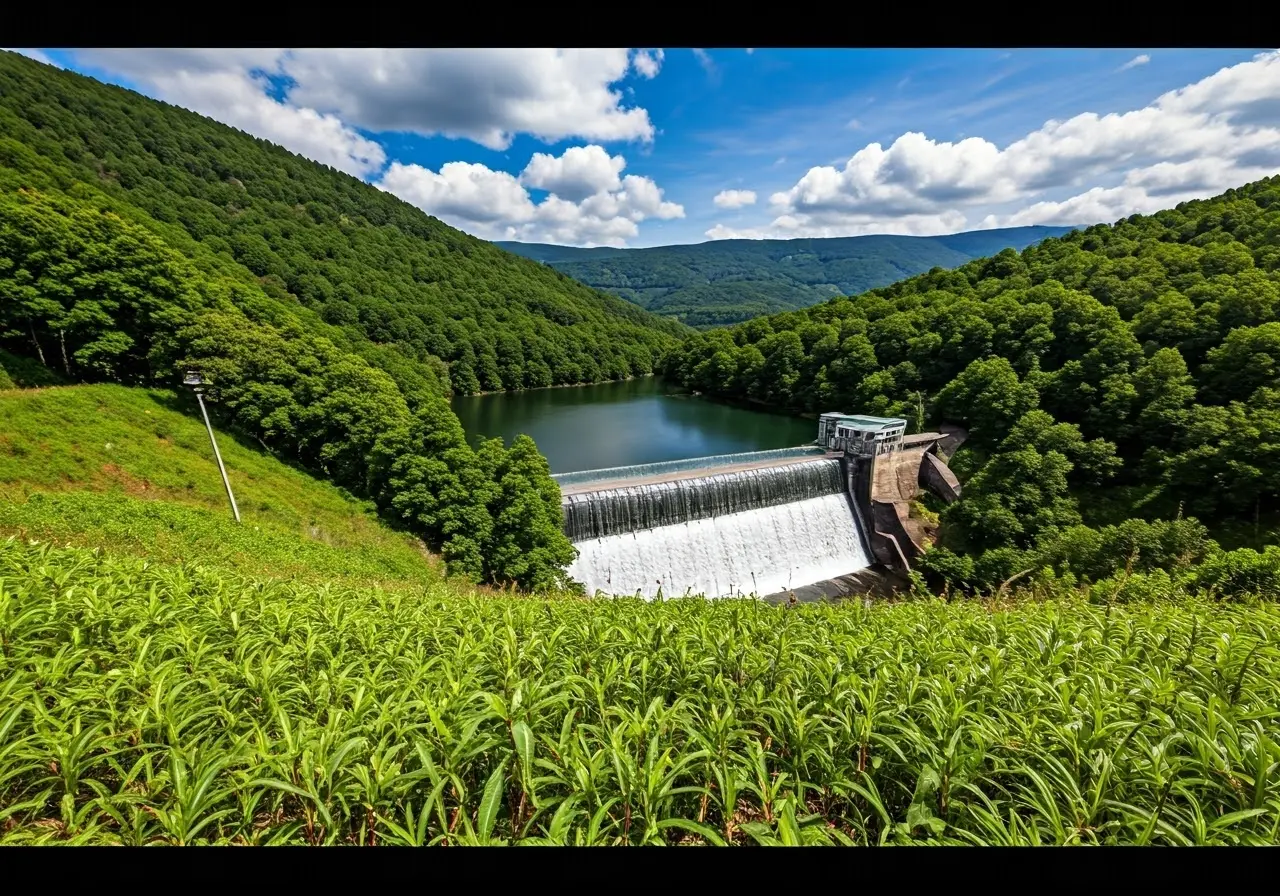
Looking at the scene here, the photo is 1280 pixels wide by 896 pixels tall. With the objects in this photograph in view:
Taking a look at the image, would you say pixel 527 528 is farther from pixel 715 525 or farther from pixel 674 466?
pixel 715 525

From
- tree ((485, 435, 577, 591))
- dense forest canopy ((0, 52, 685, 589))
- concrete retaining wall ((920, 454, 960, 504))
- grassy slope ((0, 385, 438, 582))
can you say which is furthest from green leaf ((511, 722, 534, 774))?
concrete retaining wall ((920, 454, 960, 504))

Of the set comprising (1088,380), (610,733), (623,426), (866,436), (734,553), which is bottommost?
(734,553)

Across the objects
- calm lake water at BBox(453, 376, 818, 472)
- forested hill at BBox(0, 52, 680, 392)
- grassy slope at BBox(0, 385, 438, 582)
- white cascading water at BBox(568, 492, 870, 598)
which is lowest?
white cascading water at BBox(568, 492, 870, 598)

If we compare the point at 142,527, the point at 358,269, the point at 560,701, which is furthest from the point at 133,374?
the point at 358,269

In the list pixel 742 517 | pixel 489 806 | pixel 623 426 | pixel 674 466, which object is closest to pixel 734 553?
pixel 742 517

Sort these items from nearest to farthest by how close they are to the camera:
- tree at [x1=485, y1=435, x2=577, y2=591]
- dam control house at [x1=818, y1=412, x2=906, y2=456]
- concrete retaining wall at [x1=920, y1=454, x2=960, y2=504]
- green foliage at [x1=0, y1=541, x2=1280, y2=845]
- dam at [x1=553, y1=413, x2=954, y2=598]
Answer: green foliage at [x1=0, y1=541, x2=1280, y2=845] < tree at [x1=485, y1=435, x2=577, y2=591] < dam at [x1=553, y1=413, x2=954, y2=598] < dam control house at [x1=818, y1=412, x2=906, y2=456] < concrete retaining wall at [x1=920, y1=454, x2=960, y2=504]

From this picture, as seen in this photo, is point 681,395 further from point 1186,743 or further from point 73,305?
point 1186,743

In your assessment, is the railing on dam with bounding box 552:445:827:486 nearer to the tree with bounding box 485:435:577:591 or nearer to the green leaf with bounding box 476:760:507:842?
the tree with bounding box 485:435:577:591
